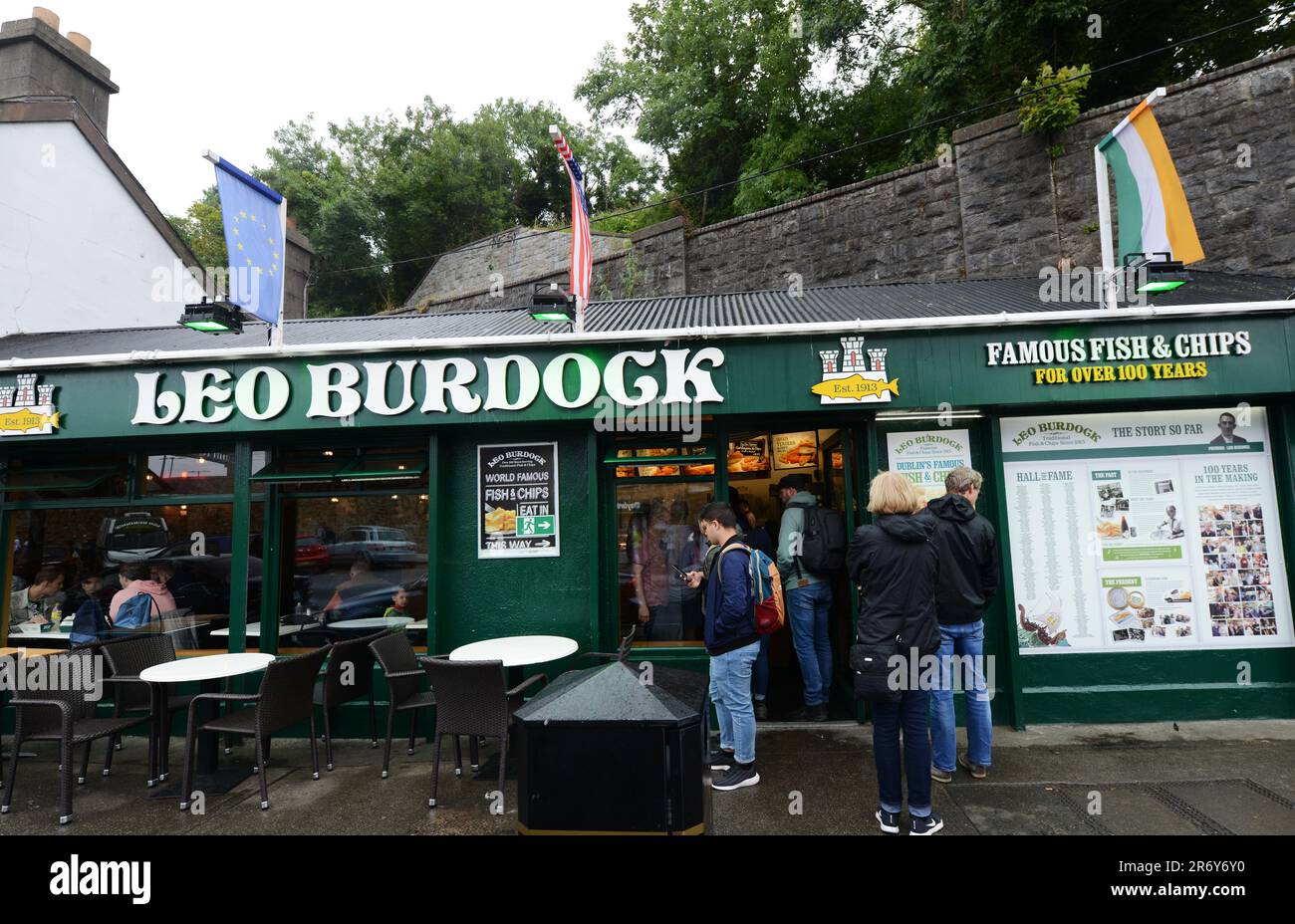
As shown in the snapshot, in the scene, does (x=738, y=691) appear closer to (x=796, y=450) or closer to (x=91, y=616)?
(x=796, y=450)

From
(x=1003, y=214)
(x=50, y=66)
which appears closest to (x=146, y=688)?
(x=50, y=66)

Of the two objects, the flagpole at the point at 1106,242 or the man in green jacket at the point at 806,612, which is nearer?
the flagpole at the point at 1106,242

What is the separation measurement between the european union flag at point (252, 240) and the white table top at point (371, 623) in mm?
2938

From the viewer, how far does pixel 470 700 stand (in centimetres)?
461

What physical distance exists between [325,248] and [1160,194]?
26.8m

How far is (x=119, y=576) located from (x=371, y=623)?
269cm

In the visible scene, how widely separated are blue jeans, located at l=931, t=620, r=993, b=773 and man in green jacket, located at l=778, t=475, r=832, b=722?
4.77ft

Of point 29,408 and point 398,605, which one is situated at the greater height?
point 29,408

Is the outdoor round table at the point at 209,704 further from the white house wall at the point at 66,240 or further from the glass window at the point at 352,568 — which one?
the white house wall at the point at 66,240

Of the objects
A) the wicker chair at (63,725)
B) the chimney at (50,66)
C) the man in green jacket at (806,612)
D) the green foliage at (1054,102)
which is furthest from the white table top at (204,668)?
the green foliage at (1054,102)

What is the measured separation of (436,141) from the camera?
26859 mm

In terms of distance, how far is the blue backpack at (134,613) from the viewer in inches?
263

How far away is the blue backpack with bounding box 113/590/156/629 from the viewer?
21.9 ft

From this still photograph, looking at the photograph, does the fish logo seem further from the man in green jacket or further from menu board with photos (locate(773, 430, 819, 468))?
menu board with photos (locate(773, 430, 819, 468))
